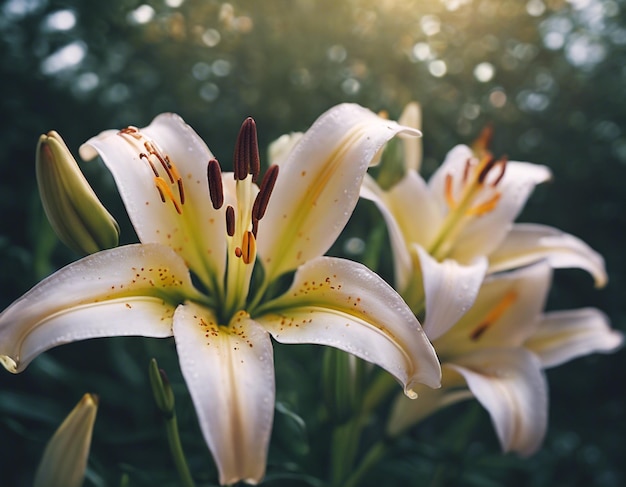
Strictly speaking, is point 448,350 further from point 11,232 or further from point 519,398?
point 11,232

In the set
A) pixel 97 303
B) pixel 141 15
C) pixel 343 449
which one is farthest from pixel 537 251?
pixel 141 15

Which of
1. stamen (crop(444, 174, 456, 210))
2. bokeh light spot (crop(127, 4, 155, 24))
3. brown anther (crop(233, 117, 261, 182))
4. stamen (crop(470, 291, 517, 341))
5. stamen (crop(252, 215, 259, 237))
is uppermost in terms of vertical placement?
bokeh light spot (crop(127, 4, 155, 24))

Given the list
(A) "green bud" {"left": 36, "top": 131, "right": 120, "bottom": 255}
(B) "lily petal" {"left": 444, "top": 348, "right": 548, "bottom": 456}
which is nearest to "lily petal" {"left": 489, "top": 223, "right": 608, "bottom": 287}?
(B) "lily petal" {"left": 444, "top": 348, "right": 548, "bottom": 456}

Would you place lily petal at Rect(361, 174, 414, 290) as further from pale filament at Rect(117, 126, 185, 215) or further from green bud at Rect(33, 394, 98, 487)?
green bud at Rect(33, 394, 98, 487)

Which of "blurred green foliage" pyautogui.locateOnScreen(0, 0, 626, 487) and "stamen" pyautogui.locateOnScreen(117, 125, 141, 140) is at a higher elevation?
"stamen" pyautogui.locateOnScreen(117, 125, 141, 140)

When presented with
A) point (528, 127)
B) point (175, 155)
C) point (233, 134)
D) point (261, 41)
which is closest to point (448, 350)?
point (175, 155)

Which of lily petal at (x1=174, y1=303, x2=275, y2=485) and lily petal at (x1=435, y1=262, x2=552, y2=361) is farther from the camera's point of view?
lily petal at (x1=435, y1=262, x2=552, y2=361)
